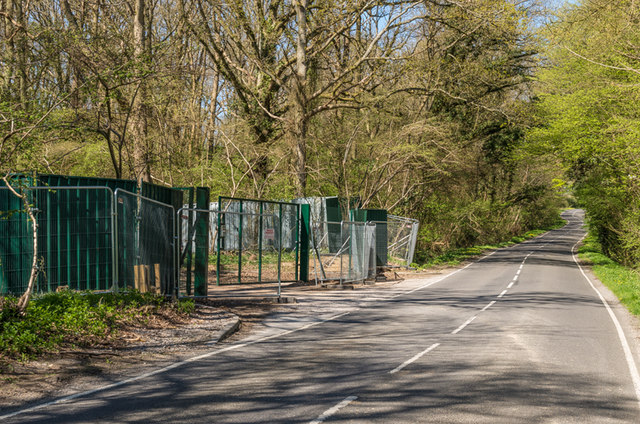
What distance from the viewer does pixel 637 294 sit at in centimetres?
1869

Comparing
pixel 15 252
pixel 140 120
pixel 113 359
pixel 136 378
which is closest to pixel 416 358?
pixel 136 378

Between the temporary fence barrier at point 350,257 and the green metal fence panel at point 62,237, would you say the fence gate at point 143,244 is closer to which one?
the green metal fence panel at point 62,237

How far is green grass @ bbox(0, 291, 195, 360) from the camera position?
7.70 metres

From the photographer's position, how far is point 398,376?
7488 millimetres

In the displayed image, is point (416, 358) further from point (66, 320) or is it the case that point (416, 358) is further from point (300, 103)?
point (300, 103)

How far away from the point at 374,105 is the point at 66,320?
77.2ft

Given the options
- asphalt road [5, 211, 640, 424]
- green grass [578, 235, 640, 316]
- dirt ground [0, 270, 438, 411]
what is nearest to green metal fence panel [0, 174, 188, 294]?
dirt ground [0, 270, 438, 411]

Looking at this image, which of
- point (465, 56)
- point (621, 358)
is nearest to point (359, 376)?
point (621, 358)

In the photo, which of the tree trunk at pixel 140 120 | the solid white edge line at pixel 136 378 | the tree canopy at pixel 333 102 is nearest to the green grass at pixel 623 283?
the tree canopy at pixel 333 102

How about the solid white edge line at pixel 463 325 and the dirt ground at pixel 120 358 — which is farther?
the solid white edge line at pixel 463 325

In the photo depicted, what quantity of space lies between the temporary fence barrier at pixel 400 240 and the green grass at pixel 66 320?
18837 millimetres

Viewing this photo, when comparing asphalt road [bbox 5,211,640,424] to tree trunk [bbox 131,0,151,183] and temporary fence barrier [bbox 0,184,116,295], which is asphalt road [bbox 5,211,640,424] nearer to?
temporary fence barrier [bbox 0,184,116,295]

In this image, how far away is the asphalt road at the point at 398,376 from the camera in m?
5.80

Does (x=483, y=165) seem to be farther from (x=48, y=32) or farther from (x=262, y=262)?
(x=48, y=32)
